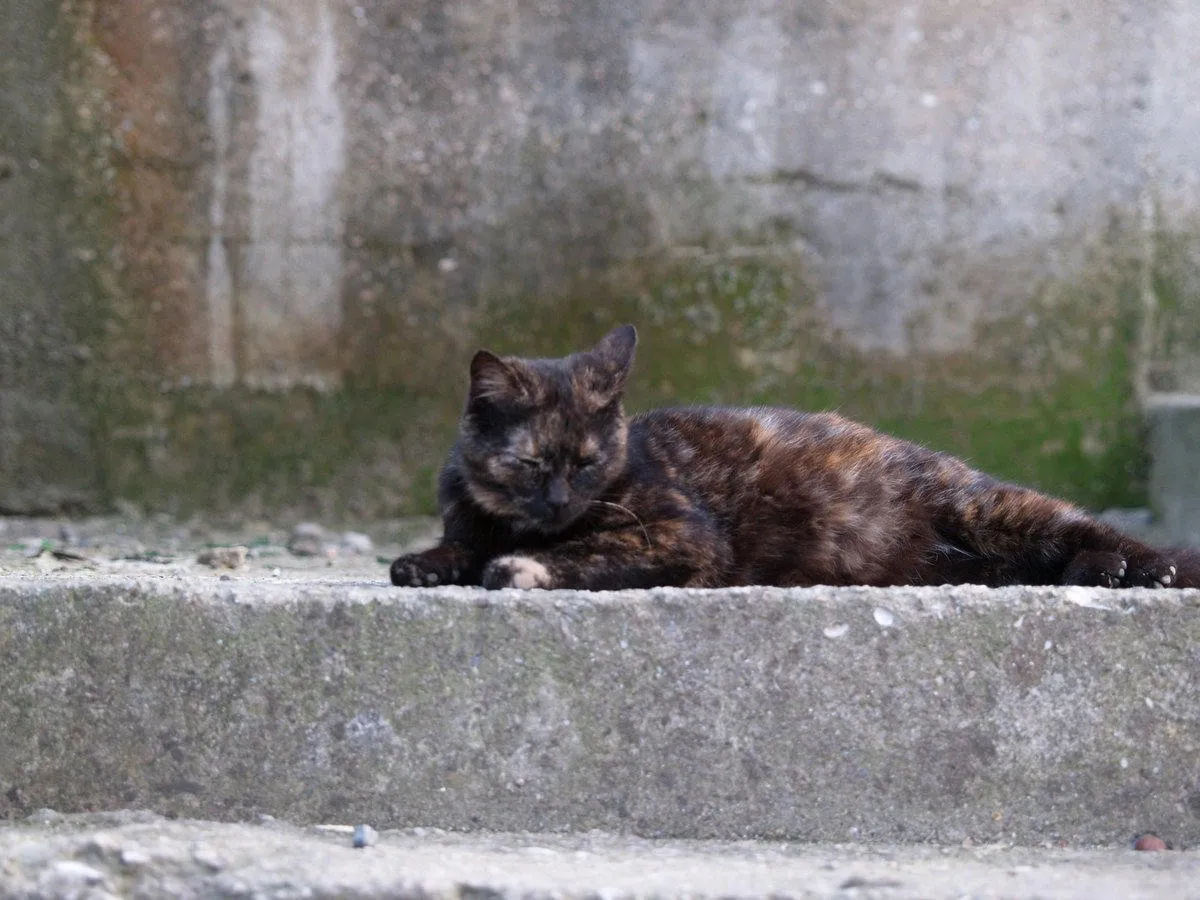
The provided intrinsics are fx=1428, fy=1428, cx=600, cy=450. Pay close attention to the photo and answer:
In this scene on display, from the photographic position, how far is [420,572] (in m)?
3.16

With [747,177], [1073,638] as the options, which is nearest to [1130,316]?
[747,177]

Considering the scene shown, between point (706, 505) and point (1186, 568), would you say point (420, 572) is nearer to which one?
point (706, 505)

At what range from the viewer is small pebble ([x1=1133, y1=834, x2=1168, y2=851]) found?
105 inches

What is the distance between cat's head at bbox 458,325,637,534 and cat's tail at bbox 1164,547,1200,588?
1.30 meters

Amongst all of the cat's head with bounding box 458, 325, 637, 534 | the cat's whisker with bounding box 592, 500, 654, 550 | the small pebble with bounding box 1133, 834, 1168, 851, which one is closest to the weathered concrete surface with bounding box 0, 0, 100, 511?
the cat's head with bounding box 458, 325, 637, 534

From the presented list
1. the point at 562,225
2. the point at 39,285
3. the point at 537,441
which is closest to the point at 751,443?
the point at 537,441

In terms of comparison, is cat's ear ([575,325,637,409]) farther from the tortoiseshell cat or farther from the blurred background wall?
the blurred background wall

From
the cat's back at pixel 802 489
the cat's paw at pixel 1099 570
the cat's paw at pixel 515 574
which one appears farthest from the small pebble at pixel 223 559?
the cat's paw at pixel 1099 570

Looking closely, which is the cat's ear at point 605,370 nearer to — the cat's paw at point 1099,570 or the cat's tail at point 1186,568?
the cat's paw at point 1099,570

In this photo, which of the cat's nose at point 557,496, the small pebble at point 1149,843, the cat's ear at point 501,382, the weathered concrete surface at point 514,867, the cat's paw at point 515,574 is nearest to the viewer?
the weathered concrete surface at point 514,867

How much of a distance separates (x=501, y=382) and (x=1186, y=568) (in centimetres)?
164

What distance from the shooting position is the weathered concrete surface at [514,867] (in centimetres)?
228

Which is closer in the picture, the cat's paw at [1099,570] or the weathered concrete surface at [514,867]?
the weathered concrete surface at [514,867]

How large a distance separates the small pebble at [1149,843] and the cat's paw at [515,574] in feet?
4.17
